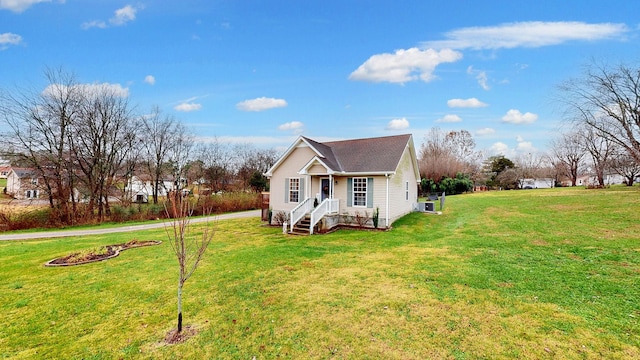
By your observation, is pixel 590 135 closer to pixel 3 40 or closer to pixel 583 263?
pixel 583 263

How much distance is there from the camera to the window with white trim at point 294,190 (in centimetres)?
1628

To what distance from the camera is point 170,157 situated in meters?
29.3

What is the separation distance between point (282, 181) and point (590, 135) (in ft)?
106

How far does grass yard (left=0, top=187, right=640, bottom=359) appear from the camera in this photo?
13.5 feet

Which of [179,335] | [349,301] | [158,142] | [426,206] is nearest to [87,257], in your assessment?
[179,335]

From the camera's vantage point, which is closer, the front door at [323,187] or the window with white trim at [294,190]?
the front door at [323,187]

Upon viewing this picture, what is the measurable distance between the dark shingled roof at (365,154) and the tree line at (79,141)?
1030 cm

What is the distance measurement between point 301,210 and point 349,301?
→ 31.3 feet

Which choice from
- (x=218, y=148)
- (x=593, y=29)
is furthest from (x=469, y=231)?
(x=218, y=148)

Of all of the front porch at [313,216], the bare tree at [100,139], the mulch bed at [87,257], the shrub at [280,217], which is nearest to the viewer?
the mulch bed at [87,257]

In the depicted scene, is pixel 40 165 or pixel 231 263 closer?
pixel 231 263

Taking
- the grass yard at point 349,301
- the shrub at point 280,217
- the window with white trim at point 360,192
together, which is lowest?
the grass yard at point 349,301

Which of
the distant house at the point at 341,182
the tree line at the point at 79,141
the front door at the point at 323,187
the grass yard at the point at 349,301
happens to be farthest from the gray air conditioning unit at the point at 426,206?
the tree line at the point at 79,141

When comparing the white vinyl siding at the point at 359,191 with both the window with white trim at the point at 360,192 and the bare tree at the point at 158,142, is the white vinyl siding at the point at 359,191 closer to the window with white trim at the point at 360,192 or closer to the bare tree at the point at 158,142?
the window with white trim at the point at 360,192
